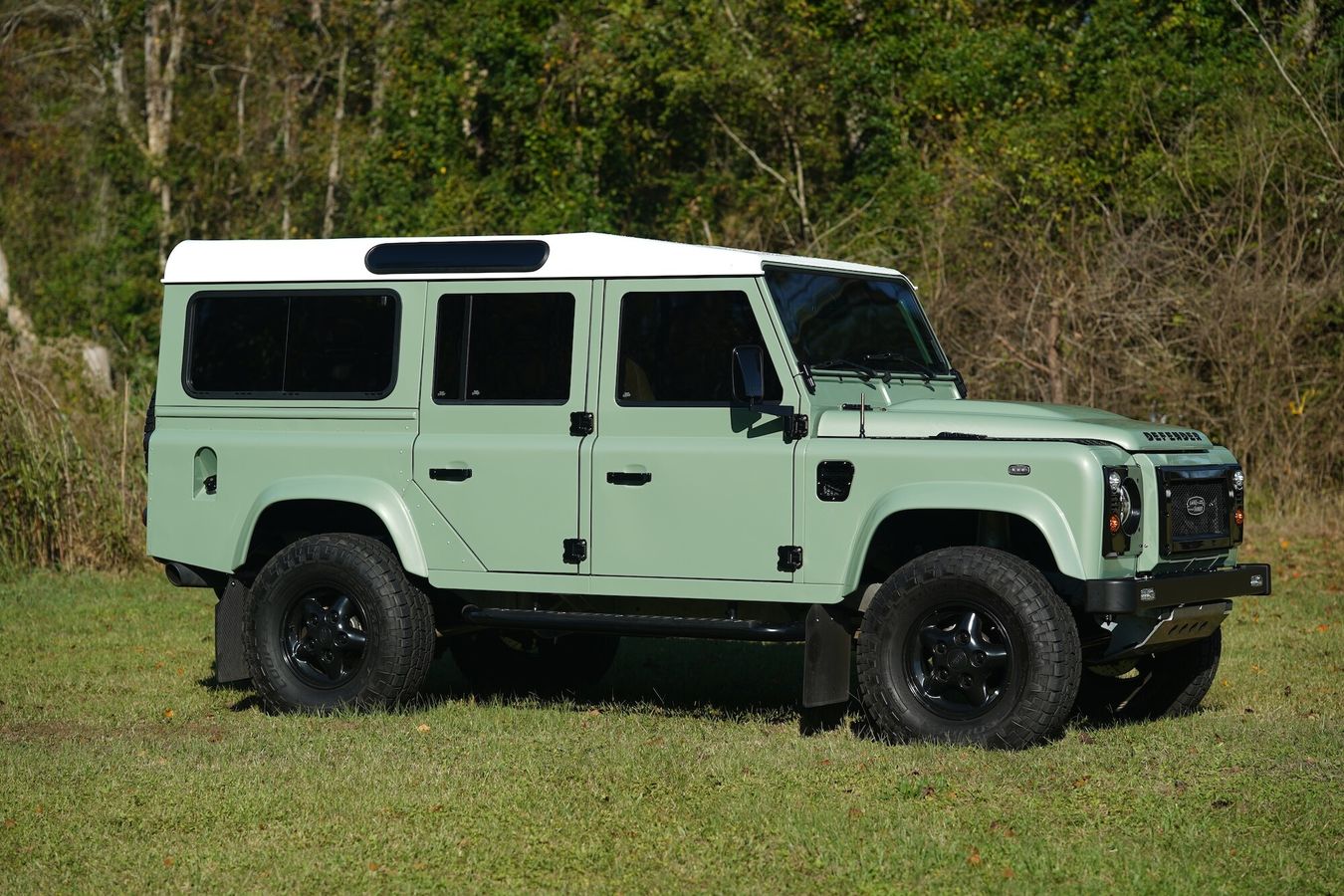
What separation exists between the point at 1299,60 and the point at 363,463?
1382 cm

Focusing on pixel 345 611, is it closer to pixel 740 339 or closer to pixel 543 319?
pixel 543 319

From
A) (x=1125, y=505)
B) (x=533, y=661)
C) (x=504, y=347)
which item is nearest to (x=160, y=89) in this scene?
(x=533, y=661)

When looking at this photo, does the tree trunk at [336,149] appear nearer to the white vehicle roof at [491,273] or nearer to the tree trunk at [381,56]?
the tree trunk at [381,56]

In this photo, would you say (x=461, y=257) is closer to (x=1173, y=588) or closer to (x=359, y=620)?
(x=359, y=620)

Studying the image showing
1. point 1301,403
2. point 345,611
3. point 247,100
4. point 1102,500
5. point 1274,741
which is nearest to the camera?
point 1102,500

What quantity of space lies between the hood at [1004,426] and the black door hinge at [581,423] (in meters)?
1.09

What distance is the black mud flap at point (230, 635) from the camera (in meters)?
8.89

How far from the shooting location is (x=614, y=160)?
24.6m

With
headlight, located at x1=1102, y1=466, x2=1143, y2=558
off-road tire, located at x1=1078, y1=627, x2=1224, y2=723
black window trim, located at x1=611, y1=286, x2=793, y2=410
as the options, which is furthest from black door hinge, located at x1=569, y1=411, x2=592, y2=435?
off-road tire, located at x1=1078, y1=627, x2=1224, y2=723

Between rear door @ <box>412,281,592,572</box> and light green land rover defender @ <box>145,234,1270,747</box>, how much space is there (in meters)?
0.01

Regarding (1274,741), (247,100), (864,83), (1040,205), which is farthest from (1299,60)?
(247,100)

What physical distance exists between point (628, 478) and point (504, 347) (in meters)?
0.94

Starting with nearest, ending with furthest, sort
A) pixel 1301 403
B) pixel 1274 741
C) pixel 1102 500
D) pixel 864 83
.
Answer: pixel 1102 500, pixel 1274 741, pixel 1301 403, pixel 864 83

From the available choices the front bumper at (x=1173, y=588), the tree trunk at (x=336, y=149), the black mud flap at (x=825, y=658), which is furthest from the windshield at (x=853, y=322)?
the tree trunk at (x=336, y=149)
